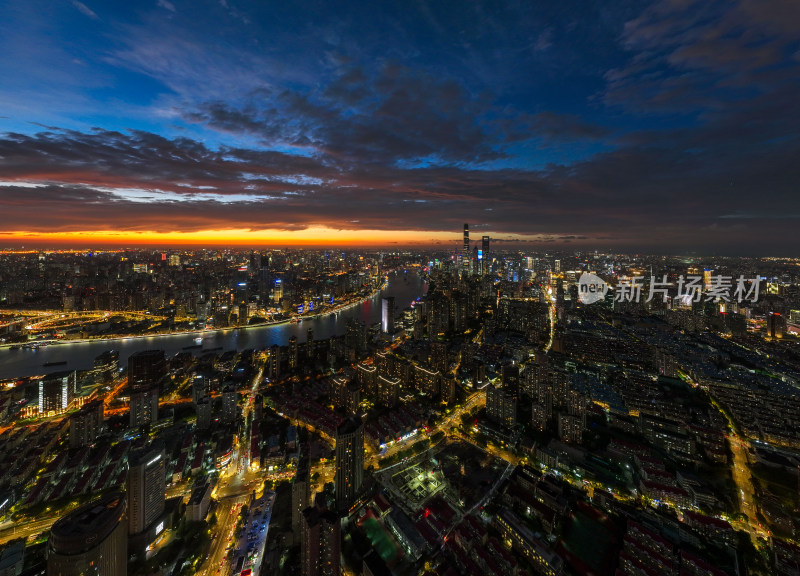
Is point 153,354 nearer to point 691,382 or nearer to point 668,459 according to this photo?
point 668,459

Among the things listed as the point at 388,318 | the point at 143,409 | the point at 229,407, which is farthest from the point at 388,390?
the point at 388,318

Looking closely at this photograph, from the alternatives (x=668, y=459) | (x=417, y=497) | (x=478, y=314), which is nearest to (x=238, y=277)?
(x=478, y=314)

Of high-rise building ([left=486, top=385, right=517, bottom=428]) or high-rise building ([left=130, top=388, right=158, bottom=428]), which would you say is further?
high-rise building ([left=486, top=385, right=517, bottom=428])

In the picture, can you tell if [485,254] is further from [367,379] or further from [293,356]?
[367,379]

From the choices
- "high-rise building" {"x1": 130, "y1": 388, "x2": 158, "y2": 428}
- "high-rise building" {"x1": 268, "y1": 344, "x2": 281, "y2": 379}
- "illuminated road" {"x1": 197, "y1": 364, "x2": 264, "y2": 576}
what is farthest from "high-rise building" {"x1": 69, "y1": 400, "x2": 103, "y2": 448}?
"high-rise building" {"x1": 268, "y1": 344, "x2": 281, "y2": 379}

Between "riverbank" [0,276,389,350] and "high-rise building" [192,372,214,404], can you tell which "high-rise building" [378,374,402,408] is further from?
"riverbank" [0,276,389,350]

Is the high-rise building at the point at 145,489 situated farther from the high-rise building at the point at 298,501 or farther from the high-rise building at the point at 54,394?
the high-rise building at the point at 54,394
